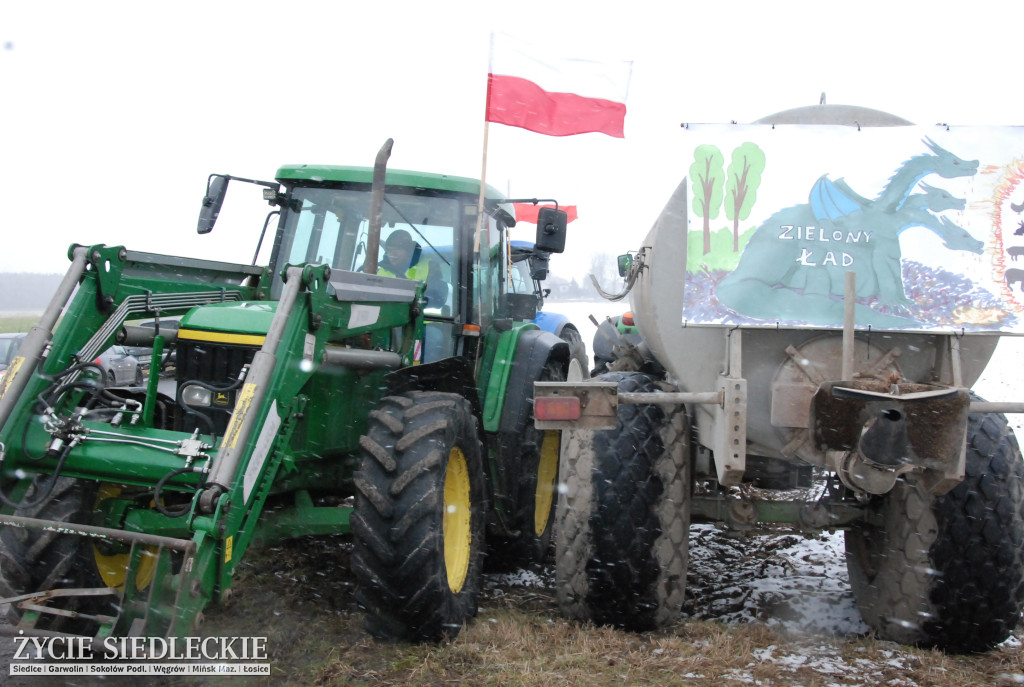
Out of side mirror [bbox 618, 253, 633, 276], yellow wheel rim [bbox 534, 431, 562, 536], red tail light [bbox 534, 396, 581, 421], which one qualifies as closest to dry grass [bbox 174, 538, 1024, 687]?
red tail light [bbox 534, 396, 581, 421]

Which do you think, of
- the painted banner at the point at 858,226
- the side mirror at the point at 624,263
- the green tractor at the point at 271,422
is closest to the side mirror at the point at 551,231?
the green tractor at the point at 271,422

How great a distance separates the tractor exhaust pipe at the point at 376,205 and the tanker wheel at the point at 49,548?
170 cm

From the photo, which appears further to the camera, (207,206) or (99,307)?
(207,206)

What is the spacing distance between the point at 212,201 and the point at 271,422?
2.14m

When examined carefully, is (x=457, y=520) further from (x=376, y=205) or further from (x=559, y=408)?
(x=376, y=205)

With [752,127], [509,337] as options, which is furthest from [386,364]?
[752,127]

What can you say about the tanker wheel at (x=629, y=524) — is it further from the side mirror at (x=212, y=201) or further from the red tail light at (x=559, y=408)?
the side mirror at (x=212, y=201)

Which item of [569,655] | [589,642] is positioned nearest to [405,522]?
[569,655]

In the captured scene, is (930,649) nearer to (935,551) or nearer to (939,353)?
(935,551)

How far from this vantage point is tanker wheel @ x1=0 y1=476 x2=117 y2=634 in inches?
141

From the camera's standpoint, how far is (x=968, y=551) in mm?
3842

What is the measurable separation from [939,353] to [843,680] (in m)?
1.44

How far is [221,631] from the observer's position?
13.2ft

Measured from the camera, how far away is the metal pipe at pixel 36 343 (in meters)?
3.61
